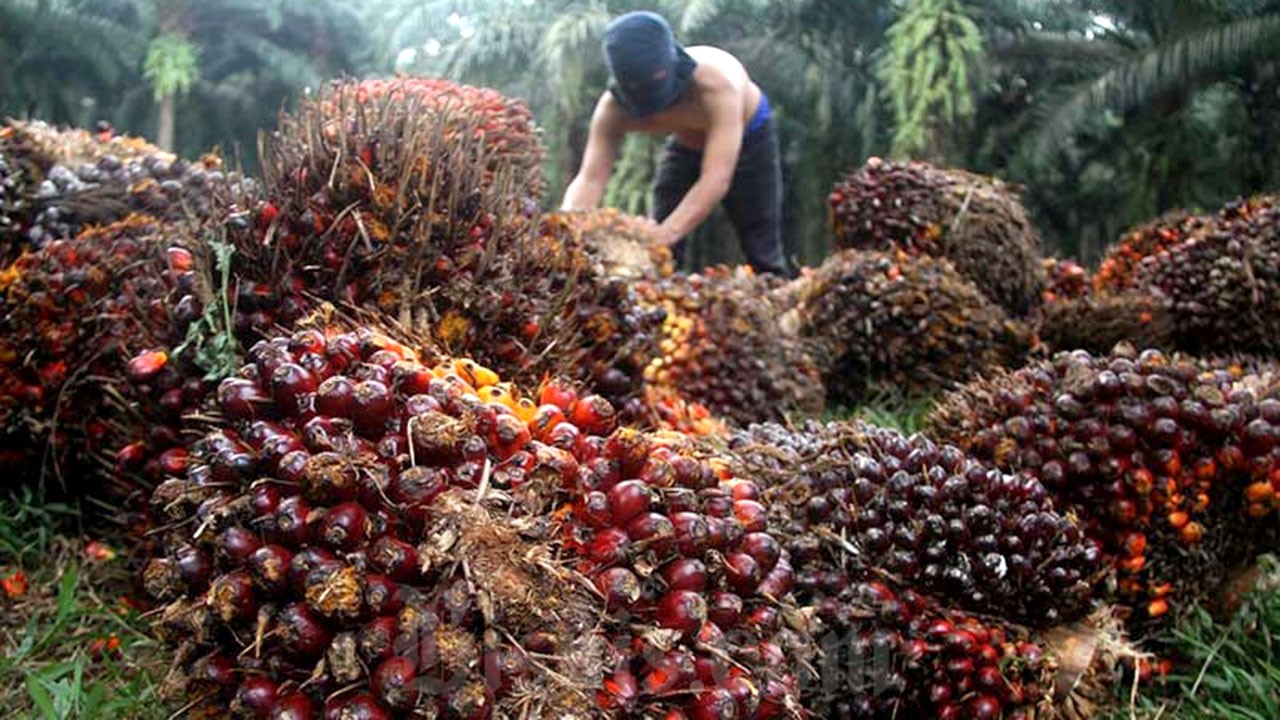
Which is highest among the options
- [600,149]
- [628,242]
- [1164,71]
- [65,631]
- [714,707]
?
[1164,71]

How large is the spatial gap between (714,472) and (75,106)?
45.7ft

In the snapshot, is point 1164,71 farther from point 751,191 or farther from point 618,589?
point 618,589

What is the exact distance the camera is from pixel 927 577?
1543 millimetres

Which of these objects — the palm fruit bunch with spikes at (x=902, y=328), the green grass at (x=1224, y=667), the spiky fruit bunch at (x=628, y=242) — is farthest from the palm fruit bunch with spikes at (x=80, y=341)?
the palm fruit bunch with spikes at (x=902, y=328)

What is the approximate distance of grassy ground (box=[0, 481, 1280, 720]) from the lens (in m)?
1.54

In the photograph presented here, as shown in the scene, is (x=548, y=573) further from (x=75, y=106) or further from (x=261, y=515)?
(x=75, y=106)

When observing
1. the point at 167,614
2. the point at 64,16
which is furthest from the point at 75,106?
the point at 167,614

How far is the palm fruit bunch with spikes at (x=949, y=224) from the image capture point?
154 inches

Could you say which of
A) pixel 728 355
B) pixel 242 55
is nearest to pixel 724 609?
pixel 728 355

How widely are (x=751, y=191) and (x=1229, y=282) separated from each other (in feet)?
8.84

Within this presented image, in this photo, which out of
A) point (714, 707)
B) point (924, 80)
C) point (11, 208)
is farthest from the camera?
point (924, 80)

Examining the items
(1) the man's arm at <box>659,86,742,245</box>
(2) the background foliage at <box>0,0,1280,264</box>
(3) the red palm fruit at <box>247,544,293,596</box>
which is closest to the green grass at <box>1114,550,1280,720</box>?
(3) the red palm fruit at <box>247,544,293,596</box>

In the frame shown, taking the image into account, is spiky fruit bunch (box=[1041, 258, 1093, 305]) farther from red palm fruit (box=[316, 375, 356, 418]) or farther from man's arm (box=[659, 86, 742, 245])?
red palm fruit (box=[316, 375, 356, 418])

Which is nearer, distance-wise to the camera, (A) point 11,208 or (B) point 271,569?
(B) point 271,569
